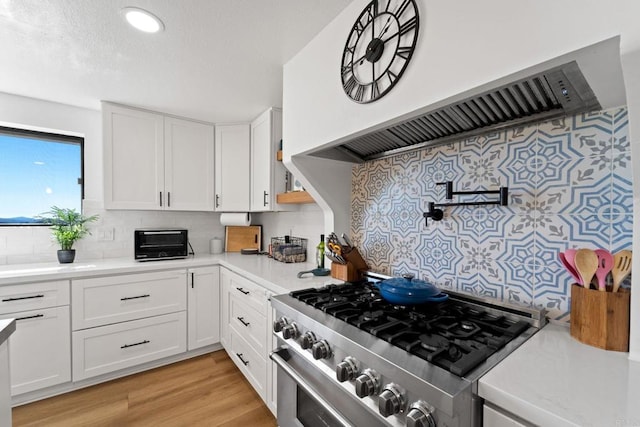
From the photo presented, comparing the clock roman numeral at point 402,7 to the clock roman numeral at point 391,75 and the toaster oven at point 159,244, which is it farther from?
the toaster oven at point 159,244

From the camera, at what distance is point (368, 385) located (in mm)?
798

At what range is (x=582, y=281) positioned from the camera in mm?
855

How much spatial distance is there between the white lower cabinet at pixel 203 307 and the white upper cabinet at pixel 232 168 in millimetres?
685

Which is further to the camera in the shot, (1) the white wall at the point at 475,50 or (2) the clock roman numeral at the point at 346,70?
(2) the clock roman numeral at the point at 346,70

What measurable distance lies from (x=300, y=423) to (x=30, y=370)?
199cm

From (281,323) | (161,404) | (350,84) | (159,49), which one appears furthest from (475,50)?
(161,404)

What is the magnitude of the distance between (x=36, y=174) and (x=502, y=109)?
3.46m

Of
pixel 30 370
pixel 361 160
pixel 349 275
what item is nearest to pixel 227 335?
pixel 30 370

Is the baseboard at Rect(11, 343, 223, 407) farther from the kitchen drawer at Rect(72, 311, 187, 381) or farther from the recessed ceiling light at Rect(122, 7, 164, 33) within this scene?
the recessed ceiling light at Rect(122, 7, 164, 33)

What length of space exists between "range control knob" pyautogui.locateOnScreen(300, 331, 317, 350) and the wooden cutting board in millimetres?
2095

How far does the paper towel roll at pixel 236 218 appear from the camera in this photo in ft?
9.63

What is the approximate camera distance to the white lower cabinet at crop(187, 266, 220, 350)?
95.2 inches

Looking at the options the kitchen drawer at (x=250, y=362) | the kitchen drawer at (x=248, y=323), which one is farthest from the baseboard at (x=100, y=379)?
the kitchen drawer at (x=248, y=323)

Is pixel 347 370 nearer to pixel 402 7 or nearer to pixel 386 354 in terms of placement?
pixel 386 354
